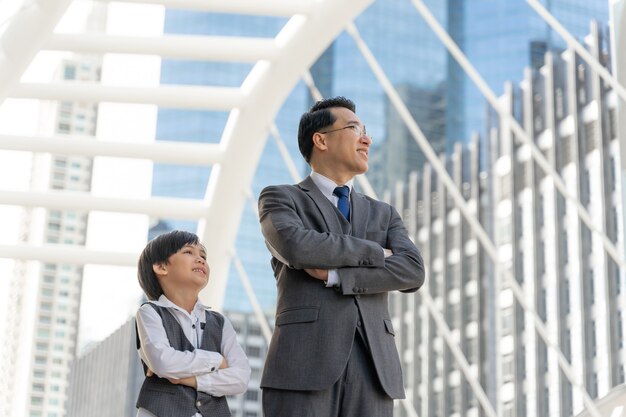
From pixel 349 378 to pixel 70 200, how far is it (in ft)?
21.5

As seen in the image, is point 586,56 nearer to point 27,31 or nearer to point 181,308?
point 27,31

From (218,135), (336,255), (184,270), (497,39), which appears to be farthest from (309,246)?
(218,135)

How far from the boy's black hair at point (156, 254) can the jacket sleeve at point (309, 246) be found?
0.35 m

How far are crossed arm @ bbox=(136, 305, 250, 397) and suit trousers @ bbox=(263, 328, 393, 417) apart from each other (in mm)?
221

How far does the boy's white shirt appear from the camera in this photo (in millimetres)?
3174

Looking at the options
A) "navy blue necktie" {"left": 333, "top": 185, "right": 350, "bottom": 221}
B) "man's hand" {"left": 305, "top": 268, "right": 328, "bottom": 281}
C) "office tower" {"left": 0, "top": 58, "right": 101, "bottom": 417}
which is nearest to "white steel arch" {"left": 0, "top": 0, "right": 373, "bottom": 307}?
"navy blue necktie" {"left": 333, "top": 185, "right": 350, "bottom": 221}

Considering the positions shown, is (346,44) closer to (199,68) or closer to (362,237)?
(199,68)

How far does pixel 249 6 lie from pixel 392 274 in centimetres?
460

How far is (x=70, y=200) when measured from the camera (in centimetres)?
920

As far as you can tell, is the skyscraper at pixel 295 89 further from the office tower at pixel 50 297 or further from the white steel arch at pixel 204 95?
the white steel arch at pixel 204 95

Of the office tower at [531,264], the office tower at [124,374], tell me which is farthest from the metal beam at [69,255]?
the office tower at [124,374]

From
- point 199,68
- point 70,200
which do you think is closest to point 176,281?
point 70,200

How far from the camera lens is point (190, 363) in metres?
3.18

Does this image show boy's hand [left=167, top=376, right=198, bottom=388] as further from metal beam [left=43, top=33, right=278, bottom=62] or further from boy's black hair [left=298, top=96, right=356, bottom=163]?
metal beam [left=43, top=33, right=278, bottom=62]
